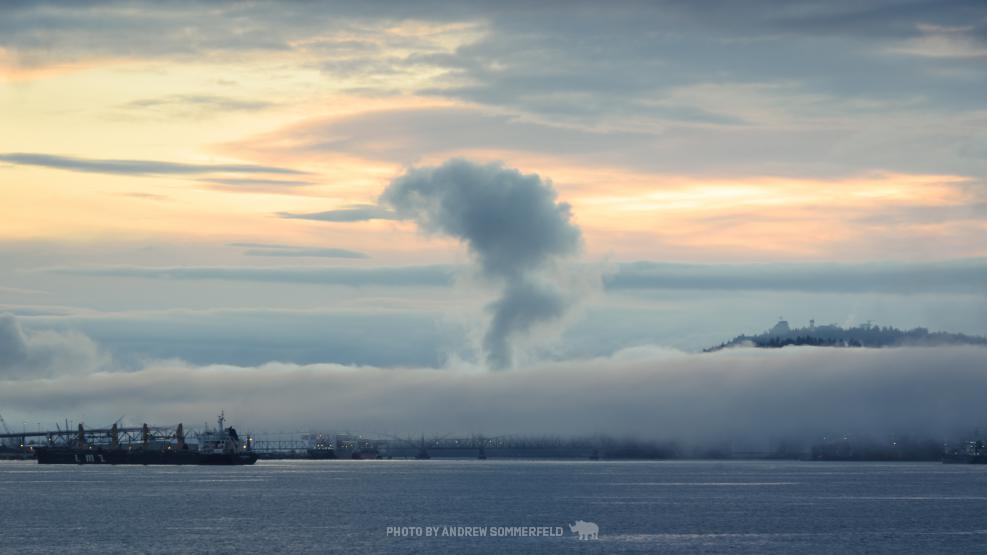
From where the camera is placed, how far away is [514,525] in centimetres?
17238

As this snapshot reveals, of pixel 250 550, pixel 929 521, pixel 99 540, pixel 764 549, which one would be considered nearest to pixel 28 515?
pixel 99 540

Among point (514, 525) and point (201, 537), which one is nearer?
point (201, 537)

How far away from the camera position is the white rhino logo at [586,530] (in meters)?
154

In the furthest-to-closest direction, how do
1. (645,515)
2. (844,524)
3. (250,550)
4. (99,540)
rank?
(645,515)
(844,524)
(99,540)
(250,550)

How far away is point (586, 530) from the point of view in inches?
6407

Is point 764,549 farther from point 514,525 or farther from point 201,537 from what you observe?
point 201,537

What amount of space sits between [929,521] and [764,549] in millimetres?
58469

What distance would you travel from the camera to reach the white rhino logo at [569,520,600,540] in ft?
506

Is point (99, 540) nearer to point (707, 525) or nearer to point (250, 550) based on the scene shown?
point (250, 550)

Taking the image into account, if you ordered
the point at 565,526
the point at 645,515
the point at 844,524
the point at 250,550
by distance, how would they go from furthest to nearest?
1. the point at 645,515
2. the point at 844,524
3. the point at 565,526
4. the point at 250,550

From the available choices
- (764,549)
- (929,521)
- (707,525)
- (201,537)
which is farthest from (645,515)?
(201,537)

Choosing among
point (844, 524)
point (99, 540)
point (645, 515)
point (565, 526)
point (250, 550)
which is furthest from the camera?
point (645, 515)

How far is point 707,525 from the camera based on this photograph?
579 ft

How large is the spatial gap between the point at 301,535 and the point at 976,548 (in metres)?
76.9
